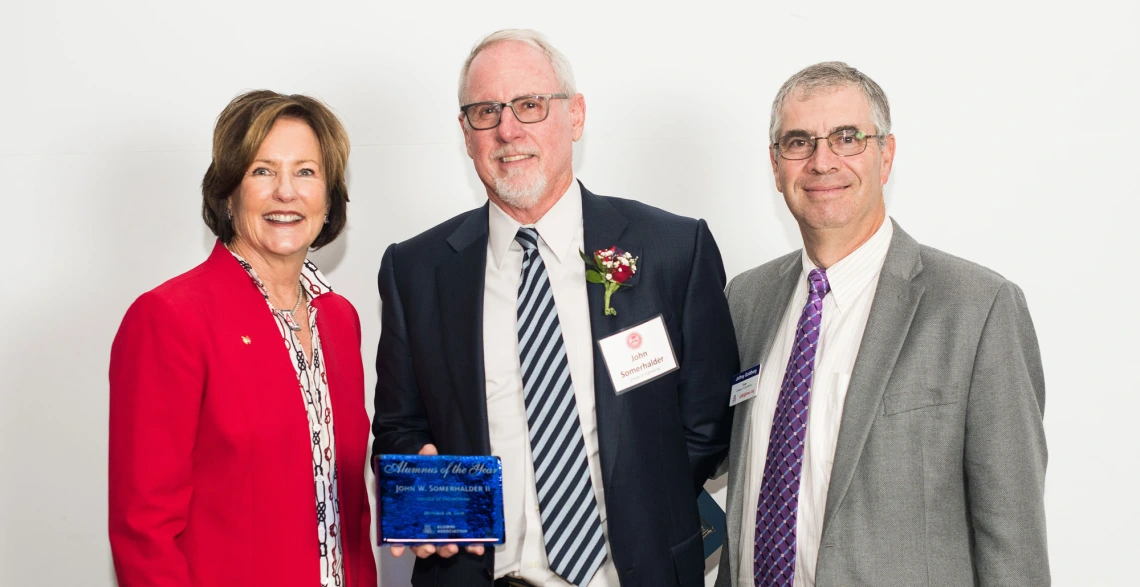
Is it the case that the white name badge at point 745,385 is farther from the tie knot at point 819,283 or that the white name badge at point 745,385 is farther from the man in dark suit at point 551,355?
the tie knot at point 819,283

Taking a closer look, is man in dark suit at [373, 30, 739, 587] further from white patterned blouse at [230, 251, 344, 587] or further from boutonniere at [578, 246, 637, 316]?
white patterned blouse at [230, 251, 344, 587]

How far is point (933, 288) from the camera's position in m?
2.35

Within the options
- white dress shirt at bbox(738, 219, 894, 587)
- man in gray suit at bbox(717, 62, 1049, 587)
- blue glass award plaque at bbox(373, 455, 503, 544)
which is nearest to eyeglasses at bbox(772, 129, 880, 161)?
man in gray suit at bbox(717, 62, 1049, 587)

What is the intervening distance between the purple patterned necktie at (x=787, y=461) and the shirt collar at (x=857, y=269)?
0.04 meters

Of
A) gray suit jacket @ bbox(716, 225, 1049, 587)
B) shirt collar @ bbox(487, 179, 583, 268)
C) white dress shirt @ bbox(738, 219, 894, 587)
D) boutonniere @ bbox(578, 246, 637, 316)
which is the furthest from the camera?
shirt collar @ bbox(487, 179, 583, 268)

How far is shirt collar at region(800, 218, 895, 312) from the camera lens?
2.52 metres

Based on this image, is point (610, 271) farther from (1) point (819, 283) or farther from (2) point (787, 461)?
(2) point (787, 461)

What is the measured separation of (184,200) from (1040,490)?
3145 mm

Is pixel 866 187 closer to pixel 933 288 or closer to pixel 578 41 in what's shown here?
pixel 933 288

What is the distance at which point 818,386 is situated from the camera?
2.44 meters

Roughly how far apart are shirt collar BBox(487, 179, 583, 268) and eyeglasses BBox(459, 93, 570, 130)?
0.24m

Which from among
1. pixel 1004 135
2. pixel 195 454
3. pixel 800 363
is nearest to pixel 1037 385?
pixel 800 363

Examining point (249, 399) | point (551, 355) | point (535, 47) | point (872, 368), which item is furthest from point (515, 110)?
point (872, 368)

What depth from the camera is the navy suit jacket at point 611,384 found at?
96.5 inches
